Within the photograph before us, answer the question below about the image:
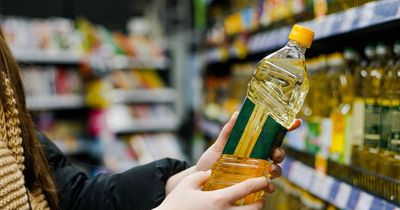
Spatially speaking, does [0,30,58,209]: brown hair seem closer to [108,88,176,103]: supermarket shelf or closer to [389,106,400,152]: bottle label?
[389,106,400,152]: bottle label

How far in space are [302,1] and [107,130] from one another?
9.35 ft

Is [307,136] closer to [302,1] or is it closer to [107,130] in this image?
[302,1]

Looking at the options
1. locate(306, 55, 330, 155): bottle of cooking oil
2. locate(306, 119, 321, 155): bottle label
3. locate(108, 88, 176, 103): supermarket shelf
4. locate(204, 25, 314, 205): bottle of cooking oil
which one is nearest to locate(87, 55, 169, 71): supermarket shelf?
locate(108, 88, 176, 103): supermarket shelf

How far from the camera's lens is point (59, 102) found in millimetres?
4410

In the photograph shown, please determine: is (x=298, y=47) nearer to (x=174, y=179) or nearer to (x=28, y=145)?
(x=174, y=179)

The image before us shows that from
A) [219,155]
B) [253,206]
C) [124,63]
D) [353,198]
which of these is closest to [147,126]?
[124,63]

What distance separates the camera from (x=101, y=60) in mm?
4566

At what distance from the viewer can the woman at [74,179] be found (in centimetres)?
94

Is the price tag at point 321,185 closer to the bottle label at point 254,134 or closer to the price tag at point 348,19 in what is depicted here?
the price tag at point 348,19

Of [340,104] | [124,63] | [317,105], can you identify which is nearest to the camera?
[340,104]

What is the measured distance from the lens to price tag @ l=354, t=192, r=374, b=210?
4.49 ft

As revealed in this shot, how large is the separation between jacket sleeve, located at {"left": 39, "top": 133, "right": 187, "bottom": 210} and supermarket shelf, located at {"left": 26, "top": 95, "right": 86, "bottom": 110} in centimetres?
284

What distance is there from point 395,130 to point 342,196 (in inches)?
10.9

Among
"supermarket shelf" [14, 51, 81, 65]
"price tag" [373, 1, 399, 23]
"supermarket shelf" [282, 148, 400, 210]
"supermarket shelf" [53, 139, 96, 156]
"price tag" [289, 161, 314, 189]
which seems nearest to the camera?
"price tag" [373, 1, 399, 23]
